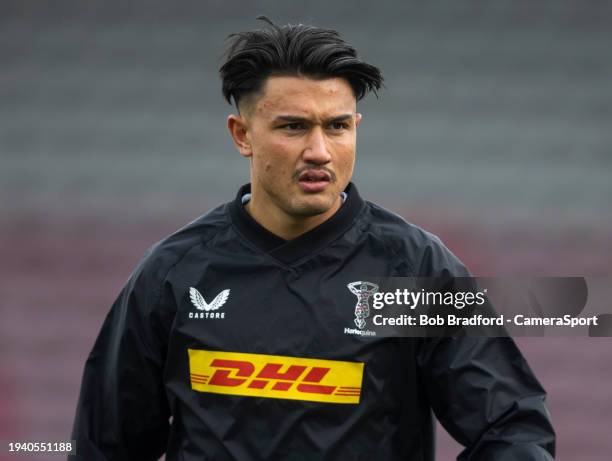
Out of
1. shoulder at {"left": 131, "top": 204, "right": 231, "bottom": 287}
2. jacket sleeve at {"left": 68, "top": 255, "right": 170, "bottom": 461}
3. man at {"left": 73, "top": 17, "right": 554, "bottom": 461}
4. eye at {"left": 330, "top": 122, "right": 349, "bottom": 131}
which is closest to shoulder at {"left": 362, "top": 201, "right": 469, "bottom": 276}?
man at {"left": 73, "top": 17, "right": 554, "bottom": 461}

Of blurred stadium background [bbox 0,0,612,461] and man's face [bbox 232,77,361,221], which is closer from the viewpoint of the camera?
man's face [bbox 232,77,361,221]

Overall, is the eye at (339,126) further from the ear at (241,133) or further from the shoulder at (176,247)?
the shoulder at (176,247)

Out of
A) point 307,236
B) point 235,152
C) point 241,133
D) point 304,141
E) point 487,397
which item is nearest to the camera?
point 487,397

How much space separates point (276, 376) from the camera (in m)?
2.44

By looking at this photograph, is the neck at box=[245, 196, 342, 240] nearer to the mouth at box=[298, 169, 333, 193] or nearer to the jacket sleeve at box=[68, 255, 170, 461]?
the mouth at box=[298, 169, 333, 193]

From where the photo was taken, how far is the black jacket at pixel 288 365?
2379 mm

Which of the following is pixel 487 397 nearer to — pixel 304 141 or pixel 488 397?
pixel 488 397

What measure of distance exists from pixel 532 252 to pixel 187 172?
183 centimetres

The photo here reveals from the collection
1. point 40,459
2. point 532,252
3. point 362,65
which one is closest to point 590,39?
point 532,252

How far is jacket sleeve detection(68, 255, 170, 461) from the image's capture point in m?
2.57

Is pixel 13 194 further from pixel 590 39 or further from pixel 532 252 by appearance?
pixel 590 39

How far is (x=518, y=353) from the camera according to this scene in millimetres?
2396

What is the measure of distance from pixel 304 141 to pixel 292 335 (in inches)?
15.7

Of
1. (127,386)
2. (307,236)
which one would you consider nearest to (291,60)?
(307,236)
